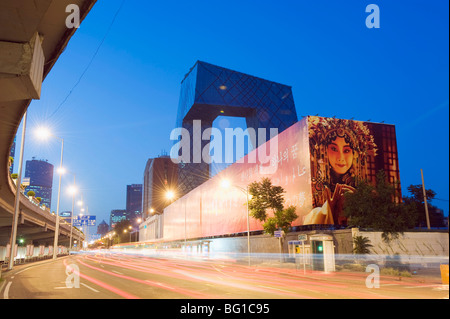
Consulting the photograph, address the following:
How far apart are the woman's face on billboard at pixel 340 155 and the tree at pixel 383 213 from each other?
9.07 meters

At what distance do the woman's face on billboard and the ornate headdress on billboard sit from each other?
44 cm

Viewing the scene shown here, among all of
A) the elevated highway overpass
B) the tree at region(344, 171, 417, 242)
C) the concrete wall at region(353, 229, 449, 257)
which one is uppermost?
the elevated highway overpass

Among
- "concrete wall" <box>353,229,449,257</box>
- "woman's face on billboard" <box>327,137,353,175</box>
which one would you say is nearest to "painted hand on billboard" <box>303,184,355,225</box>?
"woman's face on billboard" <box>327,137,353,175</box>

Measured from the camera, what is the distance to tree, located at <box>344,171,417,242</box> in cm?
3322

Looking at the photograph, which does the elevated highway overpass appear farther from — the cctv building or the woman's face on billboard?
the woman's face on billboard

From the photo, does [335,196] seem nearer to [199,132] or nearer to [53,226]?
[53,226]

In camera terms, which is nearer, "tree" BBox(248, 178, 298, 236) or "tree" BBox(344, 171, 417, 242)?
"tree" BBox(344, 171, 417, 242)

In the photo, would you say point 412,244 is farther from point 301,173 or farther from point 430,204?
point 430,204

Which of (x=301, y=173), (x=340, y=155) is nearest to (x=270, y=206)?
(x=301, y=173)

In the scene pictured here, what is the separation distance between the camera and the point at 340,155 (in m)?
45.1

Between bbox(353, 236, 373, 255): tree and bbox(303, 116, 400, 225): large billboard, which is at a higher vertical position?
bbox(303, 116, 400, 225): large billboard

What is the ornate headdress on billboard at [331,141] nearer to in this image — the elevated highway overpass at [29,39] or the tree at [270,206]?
the tree at [270,206]
